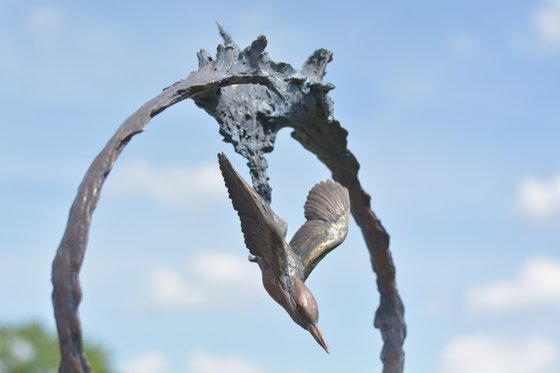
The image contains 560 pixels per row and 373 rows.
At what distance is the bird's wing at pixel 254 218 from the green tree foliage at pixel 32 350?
630 inches

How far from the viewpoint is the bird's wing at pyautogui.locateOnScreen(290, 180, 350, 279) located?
4586 mm

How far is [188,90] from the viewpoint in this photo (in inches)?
161

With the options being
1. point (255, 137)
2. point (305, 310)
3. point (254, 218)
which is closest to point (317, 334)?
point (305, 310)

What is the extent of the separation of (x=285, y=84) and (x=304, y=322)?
3.86 ft

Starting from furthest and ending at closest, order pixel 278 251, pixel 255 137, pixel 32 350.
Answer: pixel 32 350, pixel 255 137, pixel 278 251

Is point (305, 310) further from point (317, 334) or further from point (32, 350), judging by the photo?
point (32, 350)

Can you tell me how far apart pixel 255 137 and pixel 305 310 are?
90cm

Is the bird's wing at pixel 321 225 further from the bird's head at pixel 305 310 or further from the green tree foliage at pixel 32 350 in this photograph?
the green tree foliage at pixel 32 350

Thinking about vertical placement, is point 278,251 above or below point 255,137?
below

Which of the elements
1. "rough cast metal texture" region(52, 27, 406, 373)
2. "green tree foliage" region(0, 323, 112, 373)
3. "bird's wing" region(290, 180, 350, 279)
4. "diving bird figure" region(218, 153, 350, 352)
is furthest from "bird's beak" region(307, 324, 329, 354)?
"green tree foliage" region(0, 323, 112, 373)

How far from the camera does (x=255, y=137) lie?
478cm

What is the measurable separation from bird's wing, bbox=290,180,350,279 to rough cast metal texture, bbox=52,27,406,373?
0.82ft

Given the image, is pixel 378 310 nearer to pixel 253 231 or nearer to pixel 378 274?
pixel 378 274

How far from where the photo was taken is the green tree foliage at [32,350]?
65.9ft
